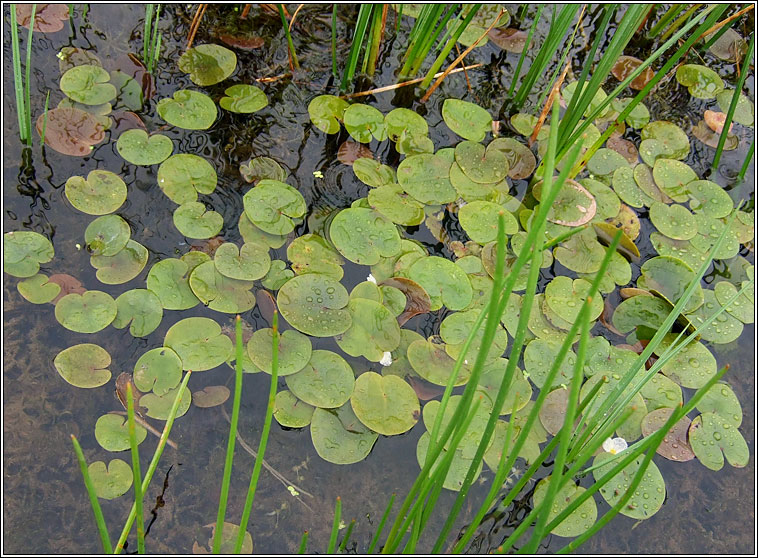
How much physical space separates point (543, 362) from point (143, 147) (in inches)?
53.8

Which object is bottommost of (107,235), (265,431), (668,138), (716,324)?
(107,235)

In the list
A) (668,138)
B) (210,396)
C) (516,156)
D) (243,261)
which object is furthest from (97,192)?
(668,138)

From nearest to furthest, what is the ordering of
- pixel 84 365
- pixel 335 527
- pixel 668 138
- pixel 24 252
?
pixel 335 527 → pixel 84 365 → pixel 24 252 → pixel 668 138

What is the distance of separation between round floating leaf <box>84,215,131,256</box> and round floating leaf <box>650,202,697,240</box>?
1676mm

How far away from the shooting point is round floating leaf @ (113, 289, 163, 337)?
1.61m

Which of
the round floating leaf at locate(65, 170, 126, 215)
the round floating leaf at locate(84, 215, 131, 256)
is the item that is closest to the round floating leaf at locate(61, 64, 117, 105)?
the round floating leaf at locate(65, 170, 126, 215)

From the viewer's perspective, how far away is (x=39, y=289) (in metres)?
1.63

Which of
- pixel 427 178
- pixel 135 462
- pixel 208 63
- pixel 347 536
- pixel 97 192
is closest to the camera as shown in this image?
pixel 135 462

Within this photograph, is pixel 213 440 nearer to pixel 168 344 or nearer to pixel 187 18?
pixel 168 344

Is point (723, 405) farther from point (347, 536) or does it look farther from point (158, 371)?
point (158, 371)

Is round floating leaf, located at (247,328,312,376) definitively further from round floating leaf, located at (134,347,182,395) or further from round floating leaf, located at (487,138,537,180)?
round floating leaf, located at (487,138,537,180)

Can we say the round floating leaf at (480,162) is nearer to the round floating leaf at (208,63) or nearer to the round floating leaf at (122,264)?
the round floating leaf at (208,63)

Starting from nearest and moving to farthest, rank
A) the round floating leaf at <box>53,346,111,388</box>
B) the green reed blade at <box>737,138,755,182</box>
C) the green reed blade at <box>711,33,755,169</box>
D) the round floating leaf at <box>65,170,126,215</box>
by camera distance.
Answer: the round floating leaf at <box>53,346,111,388</box>, the round floating leaf at <box>65,170,126,215</box>, the green reed blade at <box>711,33,755,169</box>, the green reed blade at <box>737,138,755,182</box>

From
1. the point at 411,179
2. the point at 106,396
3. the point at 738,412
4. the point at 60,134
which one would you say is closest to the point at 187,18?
the point at 60,134
